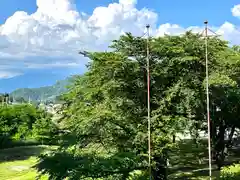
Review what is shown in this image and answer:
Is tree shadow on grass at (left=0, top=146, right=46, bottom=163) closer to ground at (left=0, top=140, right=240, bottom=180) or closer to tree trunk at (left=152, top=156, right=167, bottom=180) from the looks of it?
ground at (left=0, top=140, right=240, bottom=180)

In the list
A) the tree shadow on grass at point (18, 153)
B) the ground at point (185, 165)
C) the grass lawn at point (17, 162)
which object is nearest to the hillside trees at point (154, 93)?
the ground at point (185, 165)

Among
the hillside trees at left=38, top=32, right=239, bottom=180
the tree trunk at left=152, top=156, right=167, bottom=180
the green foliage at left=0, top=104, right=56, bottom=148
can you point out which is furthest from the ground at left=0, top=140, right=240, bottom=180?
the green foliage at left=0, top=104, right=56, bottom=148

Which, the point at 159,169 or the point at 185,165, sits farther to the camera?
the point at 185,165

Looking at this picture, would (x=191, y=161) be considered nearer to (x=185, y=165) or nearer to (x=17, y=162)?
(x=185, y=165)

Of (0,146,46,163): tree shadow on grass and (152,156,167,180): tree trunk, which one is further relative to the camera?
(0,146,46,163): tree shadow on grass

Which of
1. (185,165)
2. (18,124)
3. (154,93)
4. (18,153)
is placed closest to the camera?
(154,93)

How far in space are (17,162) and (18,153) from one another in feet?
21.9

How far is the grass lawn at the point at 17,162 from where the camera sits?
1641 inches

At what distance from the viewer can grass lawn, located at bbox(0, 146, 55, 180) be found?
41.7 m

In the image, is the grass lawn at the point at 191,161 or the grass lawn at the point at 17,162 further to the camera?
the grass lawn at the point at 17,162

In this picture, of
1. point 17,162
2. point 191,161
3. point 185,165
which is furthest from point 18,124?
point 185,165

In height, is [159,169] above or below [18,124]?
below

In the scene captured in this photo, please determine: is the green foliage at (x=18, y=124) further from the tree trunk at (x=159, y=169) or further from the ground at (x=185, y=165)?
the tree trunk at (x=159, y=169)

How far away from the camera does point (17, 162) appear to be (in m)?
52.5
